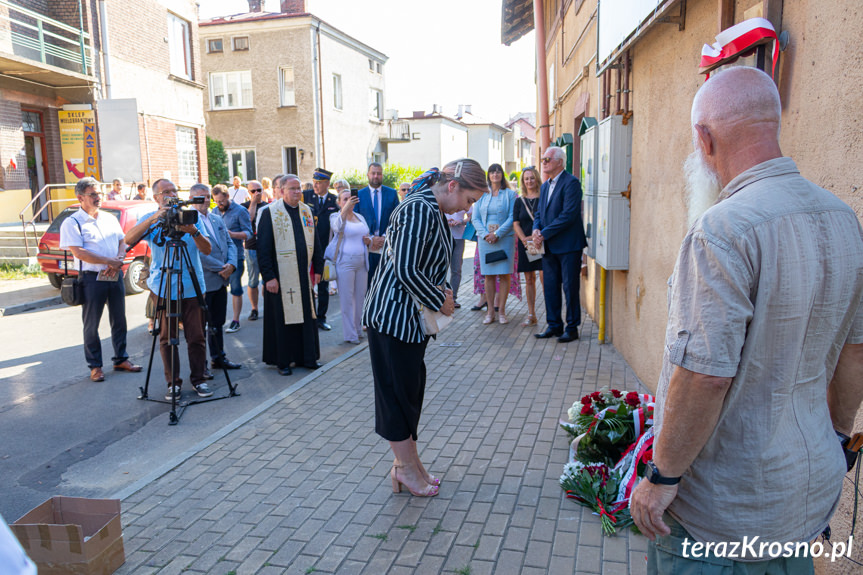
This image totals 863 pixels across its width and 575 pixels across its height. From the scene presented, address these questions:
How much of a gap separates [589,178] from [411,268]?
484 cm

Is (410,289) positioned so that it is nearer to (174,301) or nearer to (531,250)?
(174,301)

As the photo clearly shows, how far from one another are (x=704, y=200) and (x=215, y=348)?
20.6 ft

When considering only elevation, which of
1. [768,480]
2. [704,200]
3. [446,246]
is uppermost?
[704,200]

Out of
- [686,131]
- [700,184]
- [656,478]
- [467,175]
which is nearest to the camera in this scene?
[656,478]

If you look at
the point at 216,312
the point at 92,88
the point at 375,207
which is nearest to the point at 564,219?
the point at 375,207

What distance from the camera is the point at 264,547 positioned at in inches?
135

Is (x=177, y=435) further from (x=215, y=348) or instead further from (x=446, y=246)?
(x=446, y=246)

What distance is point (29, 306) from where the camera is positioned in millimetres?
11586

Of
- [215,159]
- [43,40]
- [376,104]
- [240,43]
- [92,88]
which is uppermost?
[240,43]

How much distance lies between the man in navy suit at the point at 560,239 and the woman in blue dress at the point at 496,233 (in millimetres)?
863

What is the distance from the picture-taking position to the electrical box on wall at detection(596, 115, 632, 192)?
6539 millimetres

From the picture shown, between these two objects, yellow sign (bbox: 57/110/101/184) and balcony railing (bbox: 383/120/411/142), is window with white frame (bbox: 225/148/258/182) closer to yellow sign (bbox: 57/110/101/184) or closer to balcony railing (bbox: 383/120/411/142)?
balcony railing (bbox: 383/120/411/142)

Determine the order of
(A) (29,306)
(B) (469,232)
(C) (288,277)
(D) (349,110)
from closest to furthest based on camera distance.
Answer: (C) (288,277) < (B) (469,232) < (A) (29,306) < (D) (349,110)

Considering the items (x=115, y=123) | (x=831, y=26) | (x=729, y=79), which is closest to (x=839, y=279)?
(x=729, y=79)
